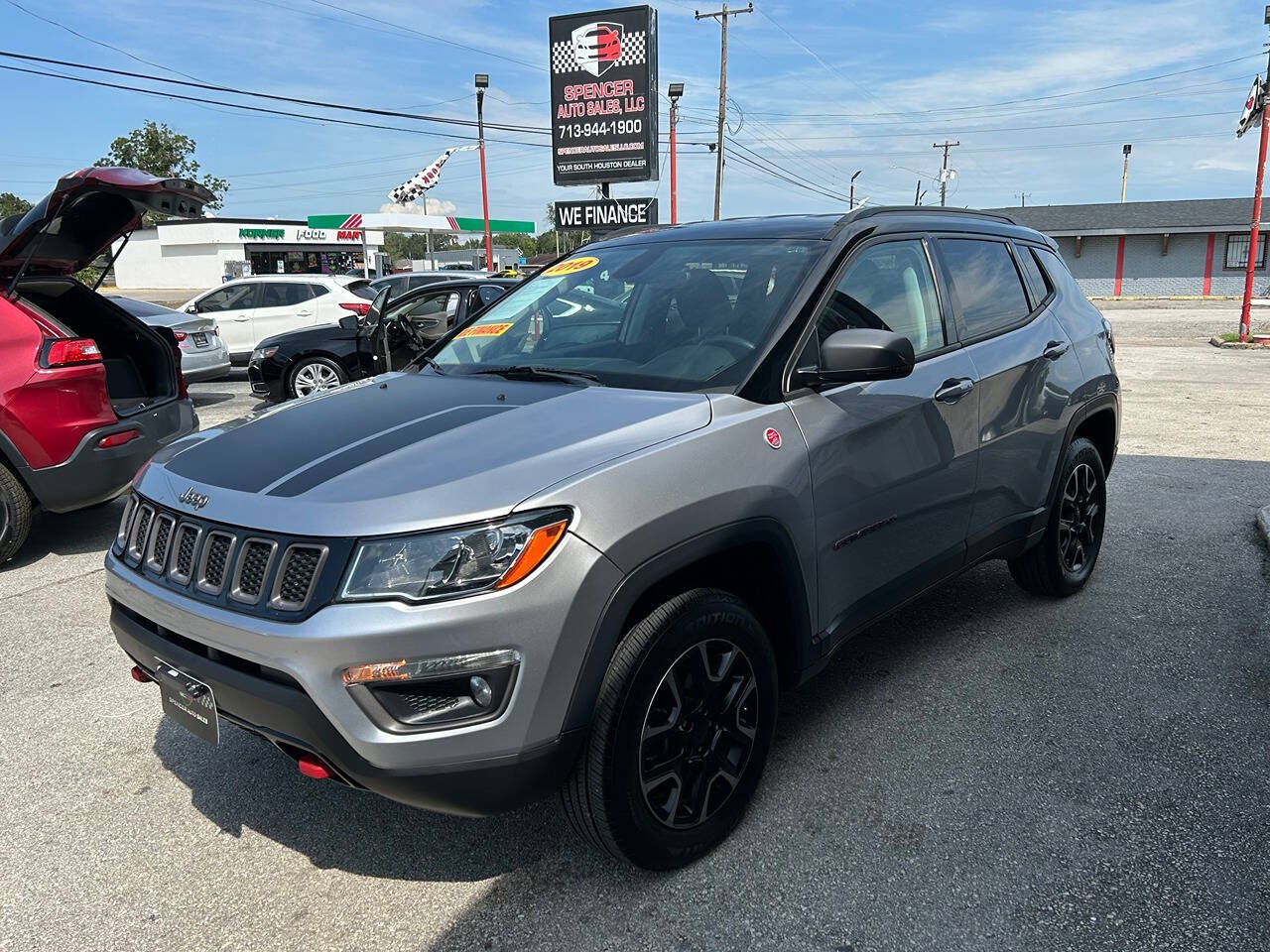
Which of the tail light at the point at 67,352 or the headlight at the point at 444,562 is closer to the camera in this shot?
the headlight at the point at 444,562

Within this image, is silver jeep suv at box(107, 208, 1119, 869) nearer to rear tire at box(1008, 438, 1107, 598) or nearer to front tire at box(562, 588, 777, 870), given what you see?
front tire at box(562, 588, 777, 870)

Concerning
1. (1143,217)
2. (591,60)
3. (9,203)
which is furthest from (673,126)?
(9,203)

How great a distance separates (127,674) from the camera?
163 inches

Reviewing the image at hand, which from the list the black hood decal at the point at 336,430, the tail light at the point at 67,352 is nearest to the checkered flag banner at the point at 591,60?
the tail light at the point at 67,352

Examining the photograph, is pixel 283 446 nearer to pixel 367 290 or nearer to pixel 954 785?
pixel 954 785

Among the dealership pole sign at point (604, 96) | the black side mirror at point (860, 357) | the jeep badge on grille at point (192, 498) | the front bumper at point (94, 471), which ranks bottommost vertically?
the front bumper at point (94, 471)

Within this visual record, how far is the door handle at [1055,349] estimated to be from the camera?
4266mm

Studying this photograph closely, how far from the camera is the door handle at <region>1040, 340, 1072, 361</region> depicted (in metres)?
4.27

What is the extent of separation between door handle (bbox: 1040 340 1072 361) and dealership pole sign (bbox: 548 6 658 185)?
20337 mm

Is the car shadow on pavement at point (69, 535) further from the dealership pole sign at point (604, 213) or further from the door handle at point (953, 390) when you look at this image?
the dealership pole sign at point (604, 213)

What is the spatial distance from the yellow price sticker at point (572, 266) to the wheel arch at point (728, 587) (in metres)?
1.63

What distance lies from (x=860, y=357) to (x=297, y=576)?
66.6 inches

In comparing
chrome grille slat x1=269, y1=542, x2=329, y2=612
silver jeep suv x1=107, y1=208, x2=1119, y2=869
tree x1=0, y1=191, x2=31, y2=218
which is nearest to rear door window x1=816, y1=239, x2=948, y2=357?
silver jeep suv x1=107, y1=208, x2=1119, y2=869

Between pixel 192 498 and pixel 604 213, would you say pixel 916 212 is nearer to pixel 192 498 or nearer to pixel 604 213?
pixel 192 498
